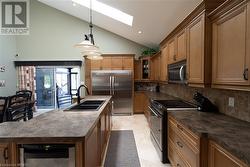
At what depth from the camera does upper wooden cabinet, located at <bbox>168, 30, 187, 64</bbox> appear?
3.24 m

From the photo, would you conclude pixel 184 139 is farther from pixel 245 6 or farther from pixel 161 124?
pixel 245 6

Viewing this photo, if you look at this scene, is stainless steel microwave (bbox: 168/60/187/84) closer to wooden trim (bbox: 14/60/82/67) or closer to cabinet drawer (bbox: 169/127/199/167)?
cabinet drawer (bbox: 169/127/199/167)

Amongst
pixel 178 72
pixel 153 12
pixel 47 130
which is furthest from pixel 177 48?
pixel 47 130

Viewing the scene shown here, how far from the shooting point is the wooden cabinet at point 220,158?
1295 mm

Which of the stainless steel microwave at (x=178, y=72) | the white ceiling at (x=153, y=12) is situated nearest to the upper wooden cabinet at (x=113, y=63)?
the white ceiling at (x=153, y=12)

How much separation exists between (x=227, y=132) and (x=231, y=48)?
2.65 ft

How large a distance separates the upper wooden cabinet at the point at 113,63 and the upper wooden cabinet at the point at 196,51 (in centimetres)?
442

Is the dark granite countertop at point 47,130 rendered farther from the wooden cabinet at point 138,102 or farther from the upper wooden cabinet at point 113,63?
the wooden cabinet at point 138,102

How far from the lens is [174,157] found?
2.71 m

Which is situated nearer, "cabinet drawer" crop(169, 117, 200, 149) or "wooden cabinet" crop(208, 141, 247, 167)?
"wooden cabinet" crop(208, 141, 247, 167)

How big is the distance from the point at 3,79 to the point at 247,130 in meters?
7.53

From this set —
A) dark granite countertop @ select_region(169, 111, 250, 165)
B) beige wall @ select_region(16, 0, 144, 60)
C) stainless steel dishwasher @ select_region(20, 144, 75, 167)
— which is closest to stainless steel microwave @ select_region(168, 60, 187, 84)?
dark granite countertop @ select_region(169, 111, 250, 165)

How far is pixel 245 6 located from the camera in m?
1.69

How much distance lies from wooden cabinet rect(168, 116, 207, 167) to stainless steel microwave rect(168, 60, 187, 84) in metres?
0.75
